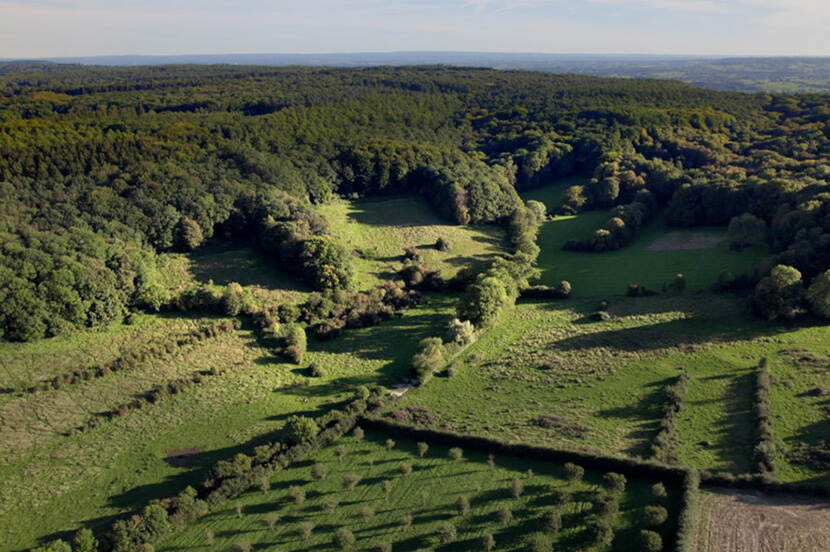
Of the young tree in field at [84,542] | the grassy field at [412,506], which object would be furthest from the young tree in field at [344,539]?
the young tree in field at [84,542]

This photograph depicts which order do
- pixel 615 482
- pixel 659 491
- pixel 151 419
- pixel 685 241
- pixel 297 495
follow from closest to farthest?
pixel 659 491
pixel 615 482
pixel 297 495
pixel 151 419
pixel 685 241

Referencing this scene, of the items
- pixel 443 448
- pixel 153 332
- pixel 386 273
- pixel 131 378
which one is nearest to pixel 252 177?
pixel 386 273

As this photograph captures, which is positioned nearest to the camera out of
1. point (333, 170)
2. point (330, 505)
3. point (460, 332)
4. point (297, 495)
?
point (330, 505)

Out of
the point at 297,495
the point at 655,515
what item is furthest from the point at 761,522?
the point at 297,495

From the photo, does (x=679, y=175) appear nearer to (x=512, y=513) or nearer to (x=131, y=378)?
(x=512, y=513)

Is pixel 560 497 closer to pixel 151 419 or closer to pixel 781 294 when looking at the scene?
pixel 151 419

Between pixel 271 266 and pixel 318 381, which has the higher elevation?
pixel 271 266

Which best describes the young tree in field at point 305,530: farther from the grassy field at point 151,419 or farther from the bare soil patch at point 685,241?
the bare soil patch at point 685,241
